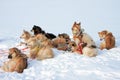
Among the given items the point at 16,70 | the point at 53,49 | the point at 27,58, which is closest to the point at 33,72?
the point at 16,70

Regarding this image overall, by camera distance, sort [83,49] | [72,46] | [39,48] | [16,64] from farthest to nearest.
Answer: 1. [72,46]
2. [83,49]
3. [39,48]
4. [16,64]

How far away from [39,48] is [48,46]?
48 cm

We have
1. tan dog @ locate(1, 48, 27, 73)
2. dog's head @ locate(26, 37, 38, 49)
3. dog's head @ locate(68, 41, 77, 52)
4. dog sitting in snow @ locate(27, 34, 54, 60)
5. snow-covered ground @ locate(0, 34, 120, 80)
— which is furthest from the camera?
dog's head @ locate(68, 41, 77, 52)

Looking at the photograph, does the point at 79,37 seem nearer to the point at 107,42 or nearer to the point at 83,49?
the point at 83,49

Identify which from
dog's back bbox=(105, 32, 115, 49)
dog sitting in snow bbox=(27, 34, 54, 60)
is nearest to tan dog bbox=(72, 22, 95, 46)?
dog's back bbox=(105, 32, 115, 49)

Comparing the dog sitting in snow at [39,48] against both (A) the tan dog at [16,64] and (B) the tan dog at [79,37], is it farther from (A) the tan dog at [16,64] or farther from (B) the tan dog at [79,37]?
(B) the tan dog at [79,37]

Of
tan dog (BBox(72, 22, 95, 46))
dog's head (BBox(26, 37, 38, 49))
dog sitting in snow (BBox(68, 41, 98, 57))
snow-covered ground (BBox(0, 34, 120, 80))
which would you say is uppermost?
tan dog (BBox(72, 22, 95, 46))

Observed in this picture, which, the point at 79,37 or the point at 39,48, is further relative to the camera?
the point at 79,37

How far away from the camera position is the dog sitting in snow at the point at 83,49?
1294 centimetres

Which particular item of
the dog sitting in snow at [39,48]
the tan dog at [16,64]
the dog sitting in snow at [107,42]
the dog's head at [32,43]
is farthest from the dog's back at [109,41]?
the tan dog at [16,64]

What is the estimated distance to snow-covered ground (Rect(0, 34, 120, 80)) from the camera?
435 inches

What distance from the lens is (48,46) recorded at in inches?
523

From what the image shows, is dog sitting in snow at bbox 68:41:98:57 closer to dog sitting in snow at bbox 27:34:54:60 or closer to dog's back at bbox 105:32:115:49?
dog sitting in snow at bbox 27:34:54:60

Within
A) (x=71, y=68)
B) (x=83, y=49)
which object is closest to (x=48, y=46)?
(x=83, y=49)
